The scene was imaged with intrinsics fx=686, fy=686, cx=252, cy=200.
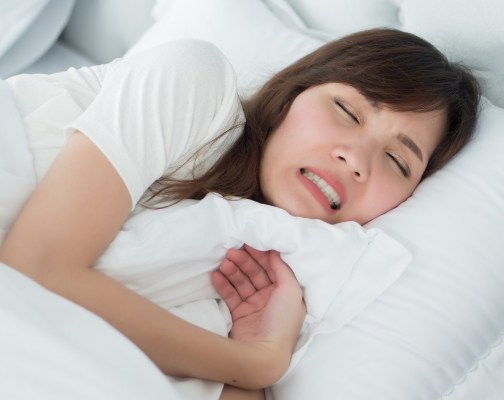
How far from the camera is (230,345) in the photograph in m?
0.86

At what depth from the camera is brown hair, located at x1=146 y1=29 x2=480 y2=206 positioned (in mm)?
1004

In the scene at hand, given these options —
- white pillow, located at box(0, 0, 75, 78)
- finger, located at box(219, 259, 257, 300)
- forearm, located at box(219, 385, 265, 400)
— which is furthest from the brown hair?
white pillow, located at box(0, 0, 75, 78)

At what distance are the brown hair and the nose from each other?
9 cm

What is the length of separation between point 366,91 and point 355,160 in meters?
0.12

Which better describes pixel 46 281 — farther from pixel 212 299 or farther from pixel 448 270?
pixel 448 270

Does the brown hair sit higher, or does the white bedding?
the brown hair

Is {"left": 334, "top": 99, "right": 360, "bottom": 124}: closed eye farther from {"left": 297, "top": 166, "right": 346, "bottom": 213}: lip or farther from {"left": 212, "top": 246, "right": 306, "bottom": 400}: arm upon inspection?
{"left": 212, "top": 246, "right": 306, "bottom": 400}: arm

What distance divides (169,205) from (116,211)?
0.11 metres

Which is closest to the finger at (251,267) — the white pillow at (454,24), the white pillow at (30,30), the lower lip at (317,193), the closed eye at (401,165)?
the lower lip at (317,193)

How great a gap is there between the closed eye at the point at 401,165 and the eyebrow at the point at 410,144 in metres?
0.02

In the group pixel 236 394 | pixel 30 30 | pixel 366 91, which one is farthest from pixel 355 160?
pixel 30 30

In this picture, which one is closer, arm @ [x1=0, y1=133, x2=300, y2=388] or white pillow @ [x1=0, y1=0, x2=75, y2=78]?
arm @ [x1=0, y1=133, x2=300, y2=388]

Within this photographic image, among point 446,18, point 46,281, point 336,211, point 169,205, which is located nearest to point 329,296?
point 336,211

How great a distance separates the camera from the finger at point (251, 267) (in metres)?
0.98
